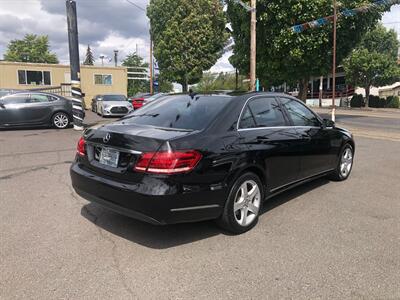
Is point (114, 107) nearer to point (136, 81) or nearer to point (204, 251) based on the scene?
point (204, 251)

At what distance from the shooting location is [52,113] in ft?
46.6

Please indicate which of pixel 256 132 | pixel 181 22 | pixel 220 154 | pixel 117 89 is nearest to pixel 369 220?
pixel 256 132

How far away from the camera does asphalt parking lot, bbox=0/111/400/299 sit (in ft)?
9.93

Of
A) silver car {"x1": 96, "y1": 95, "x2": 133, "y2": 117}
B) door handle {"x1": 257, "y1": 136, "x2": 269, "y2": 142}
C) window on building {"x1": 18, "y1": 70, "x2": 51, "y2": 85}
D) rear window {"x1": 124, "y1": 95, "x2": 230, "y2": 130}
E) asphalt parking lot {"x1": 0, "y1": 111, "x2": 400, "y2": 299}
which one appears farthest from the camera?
window on building {"x1": 18, "y1": 70, "x2": 51, "y2": 85}

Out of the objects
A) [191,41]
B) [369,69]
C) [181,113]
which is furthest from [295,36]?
[369,69]

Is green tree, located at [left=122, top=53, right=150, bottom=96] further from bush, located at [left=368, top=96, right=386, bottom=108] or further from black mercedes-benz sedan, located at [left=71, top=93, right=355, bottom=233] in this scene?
Answer: black mercedes-benz sedan, located at [left=71, top=93, right=355, bottom=233]

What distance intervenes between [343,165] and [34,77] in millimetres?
30028

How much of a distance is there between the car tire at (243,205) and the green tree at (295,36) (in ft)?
46.8

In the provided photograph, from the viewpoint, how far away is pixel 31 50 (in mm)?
69938

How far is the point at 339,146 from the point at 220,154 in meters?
3.17

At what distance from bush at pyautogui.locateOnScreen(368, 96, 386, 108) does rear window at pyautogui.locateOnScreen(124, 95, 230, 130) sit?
40743mm

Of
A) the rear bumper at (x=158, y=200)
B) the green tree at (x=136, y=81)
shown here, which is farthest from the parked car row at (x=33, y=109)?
the green tree at (x=136, y=81)

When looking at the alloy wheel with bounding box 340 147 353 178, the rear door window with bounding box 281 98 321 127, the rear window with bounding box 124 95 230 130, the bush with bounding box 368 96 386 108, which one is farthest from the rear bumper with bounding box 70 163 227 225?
the bush with bounding box 368 96 386 108

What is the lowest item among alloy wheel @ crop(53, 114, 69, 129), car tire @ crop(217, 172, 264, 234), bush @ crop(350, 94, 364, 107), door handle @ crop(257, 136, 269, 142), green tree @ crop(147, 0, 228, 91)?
car tire @ crop(217, 172, 264, 234)
